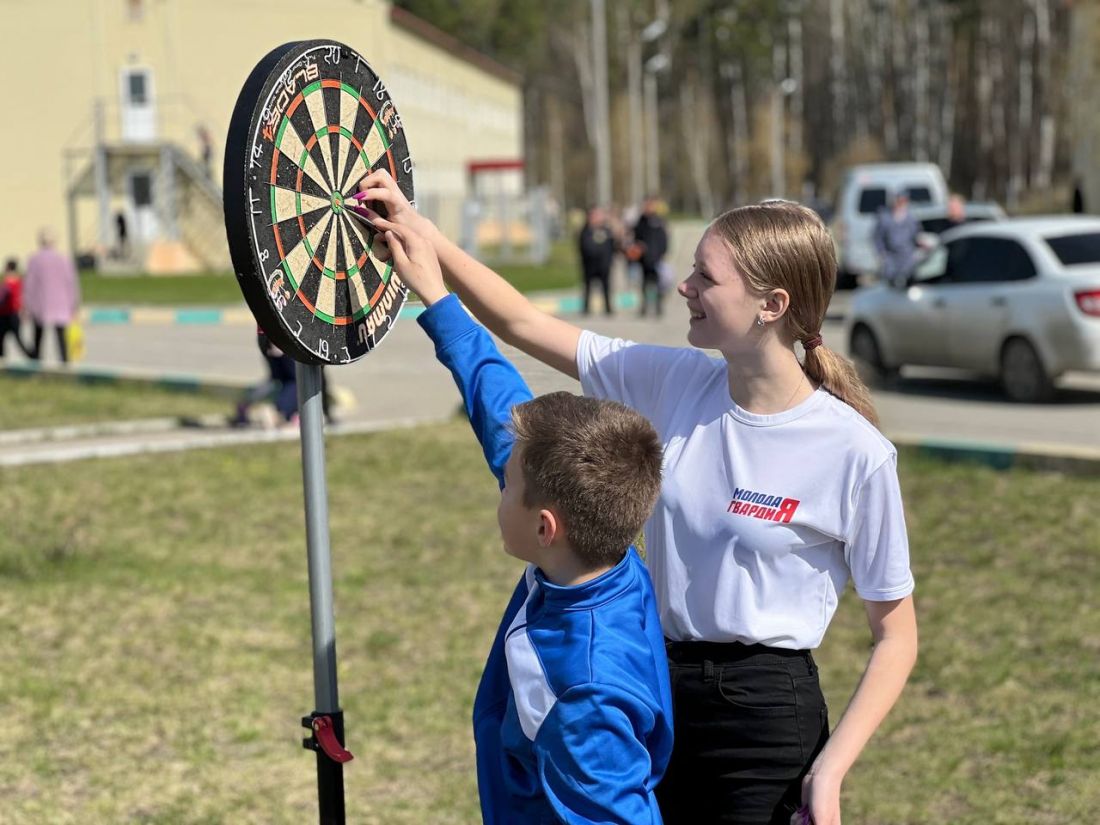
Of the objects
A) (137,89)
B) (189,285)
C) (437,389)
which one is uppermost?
(137,89)

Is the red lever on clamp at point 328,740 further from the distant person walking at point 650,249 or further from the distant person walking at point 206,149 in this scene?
the distant person walking at point 206,149

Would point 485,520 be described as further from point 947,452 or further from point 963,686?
point 963,686

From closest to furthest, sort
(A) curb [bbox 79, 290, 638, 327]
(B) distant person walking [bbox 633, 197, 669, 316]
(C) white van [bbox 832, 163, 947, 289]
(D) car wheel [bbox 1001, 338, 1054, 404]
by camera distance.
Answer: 1. (D) car wheel [bbox 1001, 338, 1054, 404]
2. (B) distant person walking [bbox 633, 197, 669, 316]
3. (A) curb [bbox 79, 290, 638, 327]
4. (C) white van [bbox 832, 163, 947, 289]

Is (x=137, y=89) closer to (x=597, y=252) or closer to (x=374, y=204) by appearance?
(x=597, y=252)

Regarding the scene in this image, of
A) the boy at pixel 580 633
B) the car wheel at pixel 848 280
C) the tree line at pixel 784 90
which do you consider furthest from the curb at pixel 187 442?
the tree line at pixel 784 90

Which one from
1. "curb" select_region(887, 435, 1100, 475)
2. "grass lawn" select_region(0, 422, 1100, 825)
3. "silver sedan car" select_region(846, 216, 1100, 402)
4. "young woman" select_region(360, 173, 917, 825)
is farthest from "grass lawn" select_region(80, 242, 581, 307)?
"young woman" select_region(360, 173, 917, 825)

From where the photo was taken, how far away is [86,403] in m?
15.3

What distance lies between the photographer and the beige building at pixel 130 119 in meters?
44.5

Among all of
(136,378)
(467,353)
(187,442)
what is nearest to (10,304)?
(136,378)

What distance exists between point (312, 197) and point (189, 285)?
34.1m

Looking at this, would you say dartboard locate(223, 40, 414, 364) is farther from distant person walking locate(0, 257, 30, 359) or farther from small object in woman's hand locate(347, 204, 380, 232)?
distant person walking locate(0, 257, 30, 359)

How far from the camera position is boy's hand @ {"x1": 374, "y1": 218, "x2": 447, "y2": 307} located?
2.93m

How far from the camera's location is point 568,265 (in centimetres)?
4144

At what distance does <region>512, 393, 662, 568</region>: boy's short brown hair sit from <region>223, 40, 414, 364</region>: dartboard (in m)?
0.59
